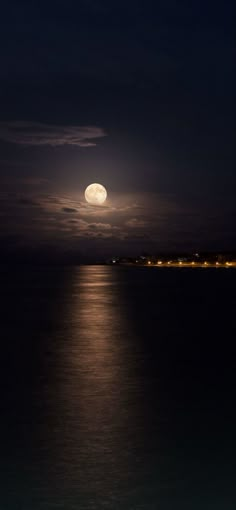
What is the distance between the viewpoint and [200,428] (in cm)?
1202

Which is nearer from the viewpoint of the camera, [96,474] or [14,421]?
[96,474]

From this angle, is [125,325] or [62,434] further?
[125,325]

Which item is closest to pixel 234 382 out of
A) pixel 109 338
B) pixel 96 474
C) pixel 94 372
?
pixel 94 372

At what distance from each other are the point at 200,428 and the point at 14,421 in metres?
3.60

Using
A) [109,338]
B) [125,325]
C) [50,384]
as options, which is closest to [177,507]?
[50,384]

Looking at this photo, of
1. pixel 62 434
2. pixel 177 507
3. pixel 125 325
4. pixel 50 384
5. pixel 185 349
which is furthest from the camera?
pixel 125 325

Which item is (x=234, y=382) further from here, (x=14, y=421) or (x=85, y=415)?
(x=14, y=421)

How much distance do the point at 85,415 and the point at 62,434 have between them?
5.47 feet

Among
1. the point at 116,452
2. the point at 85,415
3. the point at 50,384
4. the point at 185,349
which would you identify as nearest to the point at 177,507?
the point at 116,452

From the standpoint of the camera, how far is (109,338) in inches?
1087

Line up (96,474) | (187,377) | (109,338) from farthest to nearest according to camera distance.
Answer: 1. (109,338)
2. (187,377)
3. (96,474)

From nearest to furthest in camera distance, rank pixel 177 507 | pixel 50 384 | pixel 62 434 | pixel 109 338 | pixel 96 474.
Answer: pixel 177 507 < pixel 96 474 < pixel 62 434 < pixel 50 384 < pixel 109 338

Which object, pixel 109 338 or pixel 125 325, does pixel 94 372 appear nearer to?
pixel 109 338

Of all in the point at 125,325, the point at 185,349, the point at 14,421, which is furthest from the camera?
the point at 125,325
